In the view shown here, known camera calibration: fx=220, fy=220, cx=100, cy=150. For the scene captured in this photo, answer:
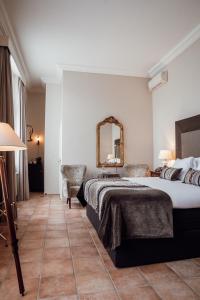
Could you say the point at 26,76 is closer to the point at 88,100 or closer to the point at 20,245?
the point at 88,100

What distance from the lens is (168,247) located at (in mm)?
2285

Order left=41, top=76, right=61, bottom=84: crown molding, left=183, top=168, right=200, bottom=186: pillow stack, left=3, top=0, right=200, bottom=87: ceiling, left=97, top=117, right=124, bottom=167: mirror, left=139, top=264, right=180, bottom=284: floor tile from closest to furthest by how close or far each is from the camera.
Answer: left=139, top=264, right=180, bottom=284: floor tile
left=183, top=168, right=200, bottom=186: pillow stack
left=3, top=0, right=200, bottom=87: ceiling
left=97, top=117, right=124, bottom=167: mirror
left=41, top=76, right=61, bottom=84: crown molding

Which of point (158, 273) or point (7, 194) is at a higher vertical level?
point (7, 194)

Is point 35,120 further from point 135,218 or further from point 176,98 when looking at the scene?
point 135,218

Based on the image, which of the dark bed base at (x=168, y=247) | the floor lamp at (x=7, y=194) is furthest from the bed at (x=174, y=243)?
the floor lamp at (x=7, y=194)

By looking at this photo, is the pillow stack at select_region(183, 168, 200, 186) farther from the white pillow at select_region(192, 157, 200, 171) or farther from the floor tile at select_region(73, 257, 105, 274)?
the floor tile at select_region(73, 257, 105, 274)

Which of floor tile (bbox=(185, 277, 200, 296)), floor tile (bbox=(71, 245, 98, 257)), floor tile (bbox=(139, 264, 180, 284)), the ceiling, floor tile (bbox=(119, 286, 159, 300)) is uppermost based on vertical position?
the ceiling

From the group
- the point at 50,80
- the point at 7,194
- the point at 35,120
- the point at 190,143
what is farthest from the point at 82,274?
the point at 35,120

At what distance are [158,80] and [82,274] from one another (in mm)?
4605

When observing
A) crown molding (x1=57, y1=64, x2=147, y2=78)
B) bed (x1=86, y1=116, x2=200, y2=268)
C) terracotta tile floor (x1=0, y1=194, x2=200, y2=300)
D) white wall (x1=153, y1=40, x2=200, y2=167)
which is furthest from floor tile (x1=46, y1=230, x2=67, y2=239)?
crown molding (x1=57, y1=64, x2=147, y2=78)

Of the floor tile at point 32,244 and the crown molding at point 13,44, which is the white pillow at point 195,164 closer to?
the floor tile at point 32,244

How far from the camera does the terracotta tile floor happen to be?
1.76m

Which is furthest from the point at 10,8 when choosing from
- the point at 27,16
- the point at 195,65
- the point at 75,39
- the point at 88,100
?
the point at 195,65

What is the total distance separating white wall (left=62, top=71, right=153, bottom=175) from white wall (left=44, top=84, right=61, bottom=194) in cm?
99
